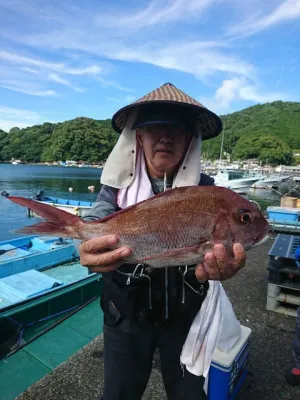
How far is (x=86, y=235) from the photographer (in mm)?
1922

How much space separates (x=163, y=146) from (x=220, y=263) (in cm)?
95

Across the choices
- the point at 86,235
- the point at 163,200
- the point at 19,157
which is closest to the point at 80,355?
the point at 86,235

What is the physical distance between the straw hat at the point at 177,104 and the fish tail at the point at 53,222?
1.02 metres

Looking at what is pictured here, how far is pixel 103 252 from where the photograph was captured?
1884mm

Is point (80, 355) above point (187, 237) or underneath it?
underneath

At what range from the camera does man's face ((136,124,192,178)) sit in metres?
2.17

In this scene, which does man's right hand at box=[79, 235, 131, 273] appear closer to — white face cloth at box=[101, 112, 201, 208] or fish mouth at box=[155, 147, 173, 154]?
white face cloth at box=[101, 112, 201, 208]

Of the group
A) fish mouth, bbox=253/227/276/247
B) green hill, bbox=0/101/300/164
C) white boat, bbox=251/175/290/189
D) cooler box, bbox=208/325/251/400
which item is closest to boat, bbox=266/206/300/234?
cooler box, bbox=208/325/251/400

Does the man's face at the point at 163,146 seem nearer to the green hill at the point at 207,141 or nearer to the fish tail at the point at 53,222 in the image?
the fish tail at the point at 53,222

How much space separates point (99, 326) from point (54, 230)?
598 cm

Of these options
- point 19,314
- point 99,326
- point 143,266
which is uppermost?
point 143,266

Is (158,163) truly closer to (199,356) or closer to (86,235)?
(86,235)

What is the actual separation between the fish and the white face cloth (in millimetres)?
392

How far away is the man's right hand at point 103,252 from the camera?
1.83 meters
